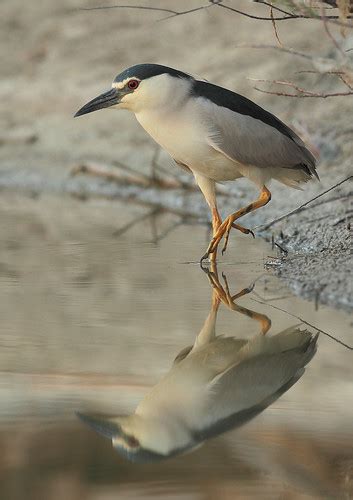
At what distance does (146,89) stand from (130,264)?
1061 millimetres

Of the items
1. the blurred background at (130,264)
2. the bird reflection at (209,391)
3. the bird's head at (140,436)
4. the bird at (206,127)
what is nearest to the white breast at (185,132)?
the bird at (206,127)

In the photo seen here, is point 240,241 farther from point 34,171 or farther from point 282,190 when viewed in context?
point 34,171

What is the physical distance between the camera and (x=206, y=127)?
6832 mm

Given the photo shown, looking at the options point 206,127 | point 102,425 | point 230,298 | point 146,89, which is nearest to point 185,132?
point 206,127

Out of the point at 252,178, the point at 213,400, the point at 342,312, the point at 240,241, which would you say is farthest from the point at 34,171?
the point at 213,400

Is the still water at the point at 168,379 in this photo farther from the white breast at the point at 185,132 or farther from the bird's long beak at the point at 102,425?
the white breast at the point at 185,132

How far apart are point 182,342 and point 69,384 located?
2.64ft

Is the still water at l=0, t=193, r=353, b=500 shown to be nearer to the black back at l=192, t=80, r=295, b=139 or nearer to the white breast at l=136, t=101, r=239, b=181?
the white breast at l=136, t=101, r=239, b=181

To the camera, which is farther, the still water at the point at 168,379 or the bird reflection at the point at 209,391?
the bird reflection at the point at 209,391

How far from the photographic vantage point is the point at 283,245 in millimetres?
7887

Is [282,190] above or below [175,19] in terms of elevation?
above

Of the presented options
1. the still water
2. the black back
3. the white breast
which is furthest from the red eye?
the still water

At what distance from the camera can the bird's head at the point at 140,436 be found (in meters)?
3.76

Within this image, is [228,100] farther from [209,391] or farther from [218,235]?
[209,391]
